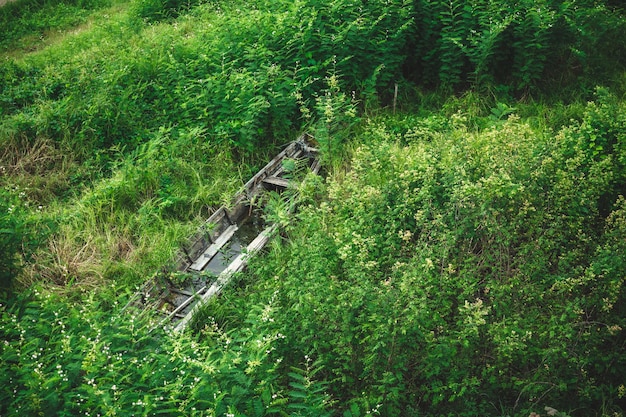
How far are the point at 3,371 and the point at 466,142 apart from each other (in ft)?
17.1

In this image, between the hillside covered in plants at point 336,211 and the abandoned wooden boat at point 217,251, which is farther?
the abandoned wooden boat at point 217,251

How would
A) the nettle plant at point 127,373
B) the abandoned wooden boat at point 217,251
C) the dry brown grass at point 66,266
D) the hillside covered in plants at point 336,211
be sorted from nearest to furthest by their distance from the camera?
the nettle plant at point 127,373 → the hillside covered in plants at point 336,211 → the abandoned wooden boat at point 217,251 → the dry brown grass at point 66,266

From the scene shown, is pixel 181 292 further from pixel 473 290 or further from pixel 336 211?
pixel 473 290

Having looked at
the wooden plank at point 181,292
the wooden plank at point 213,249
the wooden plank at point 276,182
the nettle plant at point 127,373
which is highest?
the nettle plant at point 127,373

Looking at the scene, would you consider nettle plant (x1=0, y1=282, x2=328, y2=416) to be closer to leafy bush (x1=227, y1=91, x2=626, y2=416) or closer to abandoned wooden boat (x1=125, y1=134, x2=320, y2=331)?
leafy bush (x1=227, y1=91, x2=626, y2=416)

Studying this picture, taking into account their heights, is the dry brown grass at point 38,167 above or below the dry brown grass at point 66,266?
above

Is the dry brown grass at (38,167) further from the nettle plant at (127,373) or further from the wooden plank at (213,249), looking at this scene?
Result: the nettle plant at (127,373)

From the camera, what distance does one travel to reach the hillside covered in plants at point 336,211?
4480mm

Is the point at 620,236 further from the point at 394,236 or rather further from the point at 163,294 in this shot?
the point at 163,294

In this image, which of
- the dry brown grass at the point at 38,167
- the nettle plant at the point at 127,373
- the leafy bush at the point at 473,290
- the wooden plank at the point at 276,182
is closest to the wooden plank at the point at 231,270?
the leafy bush at the point at 473,290

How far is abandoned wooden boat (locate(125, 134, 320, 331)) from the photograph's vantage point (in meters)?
6.18

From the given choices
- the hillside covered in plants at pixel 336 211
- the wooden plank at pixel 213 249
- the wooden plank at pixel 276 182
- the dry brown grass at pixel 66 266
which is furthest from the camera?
the wooden plank at pixel 276 182

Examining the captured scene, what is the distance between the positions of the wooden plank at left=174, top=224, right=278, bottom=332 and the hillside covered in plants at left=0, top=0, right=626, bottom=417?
4.3 inches

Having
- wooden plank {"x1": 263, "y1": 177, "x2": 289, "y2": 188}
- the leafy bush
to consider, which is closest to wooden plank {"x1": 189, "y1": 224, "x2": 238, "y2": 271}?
wooden plank {"x1": 263, "y1": 177, "x2": 289, "y2": 188}
